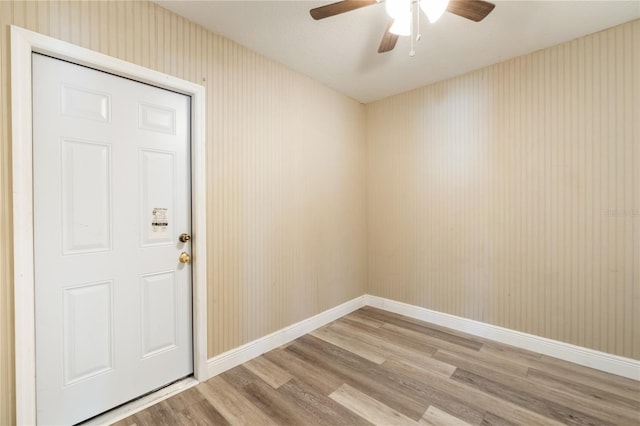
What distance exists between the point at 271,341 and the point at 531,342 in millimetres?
2343

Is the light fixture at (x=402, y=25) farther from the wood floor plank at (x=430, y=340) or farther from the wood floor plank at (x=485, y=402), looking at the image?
the wood floor plank at (x=430, y=340)

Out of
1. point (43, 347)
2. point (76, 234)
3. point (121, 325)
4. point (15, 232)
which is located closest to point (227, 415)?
point (121, 325)

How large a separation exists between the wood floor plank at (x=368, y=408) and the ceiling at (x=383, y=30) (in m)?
2.65

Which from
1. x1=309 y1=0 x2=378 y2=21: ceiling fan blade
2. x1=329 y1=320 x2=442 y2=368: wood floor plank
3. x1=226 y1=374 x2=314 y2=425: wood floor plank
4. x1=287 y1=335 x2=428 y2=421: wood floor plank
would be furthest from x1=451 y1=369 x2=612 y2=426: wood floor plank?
x1=309 y1=0 x2=378 y2=21: ceiling fan blade

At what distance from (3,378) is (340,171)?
9.70ft

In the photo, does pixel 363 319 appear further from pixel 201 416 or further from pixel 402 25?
pixel 402 25

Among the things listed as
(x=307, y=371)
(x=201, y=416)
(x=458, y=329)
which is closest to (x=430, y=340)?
(x=458, y=329)

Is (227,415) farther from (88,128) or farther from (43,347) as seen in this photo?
(88,128)

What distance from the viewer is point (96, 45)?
159cm

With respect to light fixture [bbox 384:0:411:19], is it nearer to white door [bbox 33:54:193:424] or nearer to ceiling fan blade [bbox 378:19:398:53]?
ceiling fan blade [bbox 378:19:398:53]

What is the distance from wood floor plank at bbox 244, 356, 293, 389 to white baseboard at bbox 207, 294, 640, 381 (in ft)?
0.24

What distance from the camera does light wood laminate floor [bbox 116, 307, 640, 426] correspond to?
1697 millimetres

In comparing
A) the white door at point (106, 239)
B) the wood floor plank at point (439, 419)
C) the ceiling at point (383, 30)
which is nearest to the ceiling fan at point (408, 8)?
the ceiling at point (383, 30)

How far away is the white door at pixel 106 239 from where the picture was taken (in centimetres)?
150
